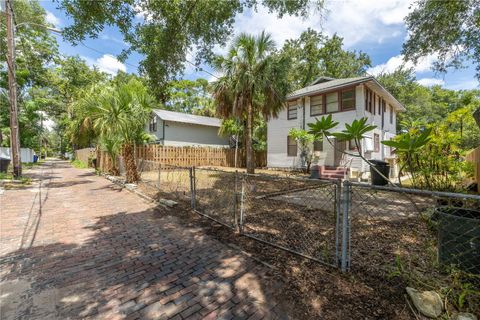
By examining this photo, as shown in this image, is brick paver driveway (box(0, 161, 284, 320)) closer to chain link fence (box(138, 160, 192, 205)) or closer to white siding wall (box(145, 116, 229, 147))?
chain link fence (box(138, 160, 192, 205))

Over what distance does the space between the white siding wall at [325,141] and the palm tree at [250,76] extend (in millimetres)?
4246

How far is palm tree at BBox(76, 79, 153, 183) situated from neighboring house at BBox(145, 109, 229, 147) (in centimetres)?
949

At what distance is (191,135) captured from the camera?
21859mm

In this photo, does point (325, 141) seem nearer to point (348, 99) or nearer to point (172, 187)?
point (348, 99)

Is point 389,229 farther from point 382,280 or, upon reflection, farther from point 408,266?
point 382,280

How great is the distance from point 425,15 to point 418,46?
101 centimetres

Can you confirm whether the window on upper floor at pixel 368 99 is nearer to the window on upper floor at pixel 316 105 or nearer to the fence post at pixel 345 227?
the window on upper floor at pixel 316 105

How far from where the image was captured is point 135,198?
7379mm

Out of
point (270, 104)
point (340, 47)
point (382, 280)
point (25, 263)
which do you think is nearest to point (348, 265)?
point (382, 280)

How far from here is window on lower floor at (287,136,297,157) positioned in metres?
15.7

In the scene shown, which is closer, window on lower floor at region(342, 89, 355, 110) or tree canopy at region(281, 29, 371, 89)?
window on lower floor at region(342, 89, 355, 110)

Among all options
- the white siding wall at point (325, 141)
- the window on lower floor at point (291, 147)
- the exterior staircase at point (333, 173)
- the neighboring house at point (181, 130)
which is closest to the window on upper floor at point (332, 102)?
the white siding wall at point (325, 141)

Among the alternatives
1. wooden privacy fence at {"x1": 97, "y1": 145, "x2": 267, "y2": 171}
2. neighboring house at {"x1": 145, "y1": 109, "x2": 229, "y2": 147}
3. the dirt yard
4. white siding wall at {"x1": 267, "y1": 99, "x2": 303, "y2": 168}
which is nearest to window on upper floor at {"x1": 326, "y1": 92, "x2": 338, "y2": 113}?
white siding wall at {"x1": 267, "y1": 99, "x2": 303, "y2": 168}

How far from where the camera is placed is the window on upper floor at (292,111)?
15927 mm
